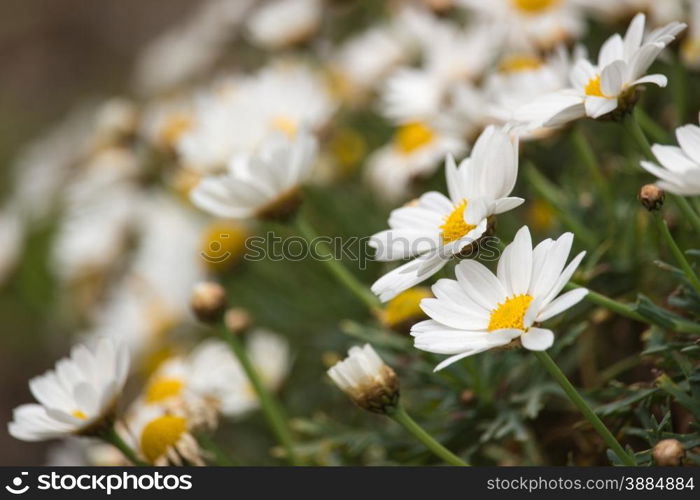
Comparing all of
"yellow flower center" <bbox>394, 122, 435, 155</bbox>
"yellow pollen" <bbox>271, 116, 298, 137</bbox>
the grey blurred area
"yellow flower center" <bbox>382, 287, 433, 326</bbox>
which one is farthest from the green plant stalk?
the grey blurred area

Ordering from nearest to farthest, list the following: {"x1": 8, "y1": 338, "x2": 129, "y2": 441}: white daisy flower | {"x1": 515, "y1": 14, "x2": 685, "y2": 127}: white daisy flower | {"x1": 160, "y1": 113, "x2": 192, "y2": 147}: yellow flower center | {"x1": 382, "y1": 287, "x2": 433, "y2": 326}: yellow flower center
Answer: {"x1": 515, "y1": 14, "x2": 685, "y2": 127}: white daisy flower
{"x1": 8, "y1": 338, "x2": 129, "y2": 441}: white daisy flower
{"x1": 382, "y1": 287, "x2": 433, "y2": 326}: yellow flower center
{"x1": 160, "y1": 113, "x2": 192, "y2": 147}: yellow flower center

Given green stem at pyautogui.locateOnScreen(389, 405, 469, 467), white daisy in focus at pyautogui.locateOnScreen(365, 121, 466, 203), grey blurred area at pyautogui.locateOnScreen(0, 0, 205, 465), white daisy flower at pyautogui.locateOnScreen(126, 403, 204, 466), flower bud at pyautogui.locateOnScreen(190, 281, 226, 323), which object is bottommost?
green stem at pyautogui.locateOnScreen(389, 405, 469, 467)

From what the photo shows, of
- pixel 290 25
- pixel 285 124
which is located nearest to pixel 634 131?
pixel 285 124

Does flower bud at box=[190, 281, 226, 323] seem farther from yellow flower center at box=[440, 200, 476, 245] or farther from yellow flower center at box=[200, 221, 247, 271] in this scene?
yellow flower center at box=[200, 221, 247, 271]

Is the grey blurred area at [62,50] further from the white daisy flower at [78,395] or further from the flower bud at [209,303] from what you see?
the white daisy flower at [78,395]

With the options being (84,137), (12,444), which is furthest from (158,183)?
(12,444)

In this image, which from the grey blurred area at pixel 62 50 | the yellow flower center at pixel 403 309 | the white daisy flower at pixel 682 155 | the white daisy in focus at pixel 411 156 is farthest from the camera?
the grey blurred area at pixel 62 50

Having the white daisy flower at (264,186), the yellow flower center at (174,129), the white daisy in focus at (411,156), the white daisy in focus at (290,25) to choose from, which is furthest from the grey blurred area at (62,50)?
the white daisy flower at (264,186)
